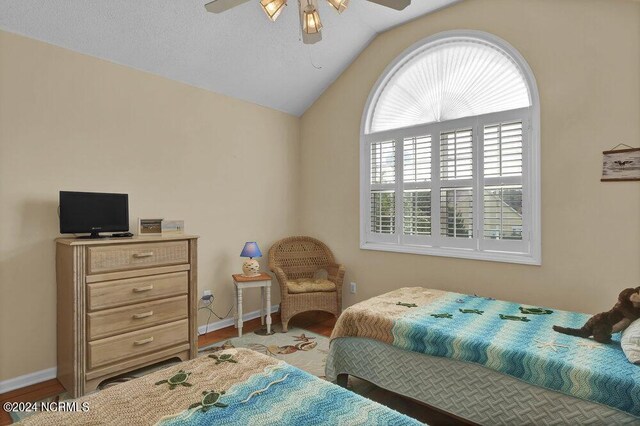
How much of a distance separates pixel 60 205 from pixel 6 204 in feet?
1.19

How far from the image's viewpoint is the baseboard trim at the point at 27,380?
251 cm

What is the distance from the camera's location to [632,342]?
1.74 metres

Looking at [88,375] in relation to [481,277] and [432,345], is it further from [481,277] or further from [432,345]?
[481,277]

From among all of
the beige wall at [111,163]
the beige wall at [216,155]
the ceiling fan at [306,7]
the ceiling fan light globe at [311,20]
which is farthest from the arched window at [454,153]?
the ceiling fan light globe at [311,20]

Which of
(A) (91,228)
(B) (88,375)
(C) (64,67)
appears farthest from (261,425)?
(C) (64,67)

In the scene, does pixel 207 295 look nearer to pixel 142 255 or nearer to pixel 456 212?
pixel 142 255

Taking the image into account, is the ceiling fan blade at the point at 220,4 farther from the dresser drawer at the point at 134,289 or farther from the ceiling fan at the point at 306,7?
the dresser drawer at the point at 134,289

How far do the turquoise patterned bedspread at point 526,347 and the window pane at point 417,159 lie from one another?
145 cm

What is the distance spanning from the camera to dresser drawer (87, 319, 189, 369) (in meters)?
2.46

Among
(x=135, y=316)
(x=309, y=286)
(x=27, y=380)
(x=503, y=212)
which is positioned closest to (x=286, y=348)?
(x=309, y=286)

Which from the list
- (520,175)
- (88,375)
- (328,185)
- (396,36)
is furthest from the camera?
(328,185)

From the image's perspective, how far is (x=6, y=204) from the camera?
251 cm

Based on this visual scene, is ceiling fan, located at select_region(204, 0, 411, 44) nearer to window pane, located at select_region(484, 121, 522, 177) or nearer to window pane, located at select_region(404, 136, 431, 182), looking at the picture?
window pane, located at select_region(484, 121, 522, 177)

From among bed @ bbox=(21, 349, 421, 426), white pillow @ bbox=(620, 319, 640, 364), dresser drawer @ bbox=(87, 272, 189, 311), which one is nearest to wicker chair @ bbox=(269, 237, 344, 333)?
dresser drawer @ bbox=(87, 272, 189, 311)
